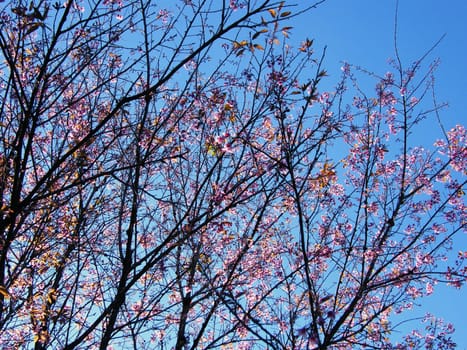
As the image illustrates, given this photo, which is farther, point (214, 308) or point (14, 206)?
point (214, 308)

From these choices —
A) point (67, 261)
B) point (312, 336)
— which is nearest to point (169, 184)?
point (67, 261)

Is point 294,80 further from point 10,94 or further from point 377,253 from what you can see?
point 10,94

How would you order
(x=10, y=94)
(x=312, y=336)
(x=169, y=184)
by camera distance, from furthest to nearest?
Result: (x=169, y=184)
(x=10, y=94)
(x=312, y=336)

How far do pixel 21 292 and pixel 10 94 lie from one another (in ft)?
7.13

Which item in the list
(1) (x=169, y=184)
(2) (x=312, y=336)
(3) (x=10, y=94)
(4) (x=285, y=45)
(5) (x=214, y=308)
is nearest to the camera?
(2) (x=312, y=336)

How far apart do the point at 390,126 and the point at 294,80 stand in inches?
Answer: 88.8

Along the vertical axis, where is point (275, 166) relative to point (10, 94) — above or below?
below

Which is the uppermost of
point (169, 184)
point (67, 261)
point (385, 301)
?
point (169, 184)

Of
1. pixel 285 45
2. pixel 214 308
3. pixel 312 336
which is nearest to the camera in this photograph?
pixel 312 336

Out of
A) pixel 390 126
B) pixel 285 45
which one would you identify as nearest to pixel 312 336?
pixel 285 45

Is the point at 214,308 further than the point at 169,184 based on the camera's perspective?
No

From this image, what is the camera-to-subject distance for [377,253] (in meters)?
5.27

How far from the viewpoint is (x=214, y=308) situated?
18.0 ft

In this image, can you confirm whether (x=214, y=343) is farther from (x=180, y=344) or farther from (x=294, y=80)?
(x=294, y=80)
